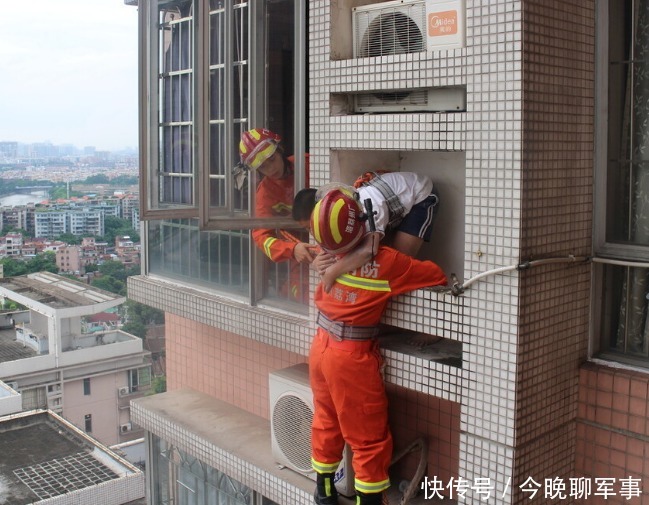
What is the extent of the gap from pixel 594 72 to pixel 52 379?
77.7ft

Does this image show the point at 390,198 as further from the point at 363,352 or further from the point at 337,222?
the point at 363,352

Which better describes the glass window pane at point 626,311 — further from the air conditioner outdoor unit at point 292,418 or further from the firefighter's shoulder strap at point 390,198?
the air conditioner outdoor unit at point 292,418

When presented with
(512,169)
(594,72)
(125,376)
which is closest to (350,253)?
(512,169)

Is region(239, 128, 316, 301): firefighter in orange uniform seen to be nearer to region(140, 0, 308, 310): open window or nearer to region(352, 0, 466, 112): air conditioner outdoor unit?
region(140, 0, 308, 310): open window

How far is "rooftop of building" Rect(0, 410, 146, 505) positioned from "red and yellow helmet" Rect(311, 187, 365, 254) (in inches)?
419

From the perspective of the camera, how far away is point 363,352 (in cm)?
454

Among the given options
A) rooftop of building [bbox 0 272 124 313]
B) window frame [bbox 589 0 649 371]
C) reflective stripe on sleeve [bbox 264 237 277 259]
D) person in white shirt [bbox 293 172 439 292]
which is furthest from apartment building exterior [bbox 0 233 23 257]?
window frame [bbox 589 0 649 371]

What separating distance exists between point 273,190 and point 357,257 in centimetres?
132

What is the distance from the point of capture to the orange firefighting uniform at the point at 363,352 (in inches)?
174

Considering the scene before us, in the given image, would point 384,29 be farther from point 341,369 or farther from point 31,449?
point 31,449

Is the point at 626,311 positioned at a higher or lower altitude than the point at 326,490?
higher

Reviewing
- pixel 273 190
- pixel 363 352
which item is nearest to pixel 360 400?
pixel 363 352

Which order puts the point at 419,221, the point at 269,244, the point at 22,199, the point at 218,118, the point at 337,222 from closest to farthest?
the point at 337,222, the point at 419,221, the point at 269,244, the point at 218,118, the point at 22,199

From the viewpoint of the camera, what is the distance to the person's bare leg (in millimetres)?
4750
